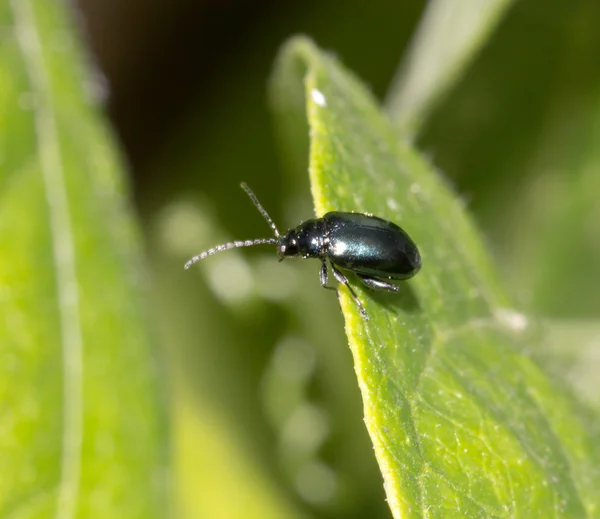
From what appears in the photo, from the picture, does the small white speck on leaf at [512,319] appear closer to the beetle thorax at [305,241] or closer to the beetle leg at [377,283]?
the beetle leg at [377,283]

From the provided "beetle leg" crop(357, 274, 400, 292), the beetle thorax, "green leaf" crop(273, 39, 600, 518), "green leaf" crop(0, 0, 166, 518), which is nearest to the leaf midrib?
"green leaf" crop(0, 0, 166, 518)

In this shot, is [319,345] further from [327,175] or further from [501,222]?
[327,175]

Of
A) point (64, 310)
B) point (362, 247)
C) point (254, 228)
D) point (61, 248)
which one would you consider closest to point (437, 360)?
point (362, 247)

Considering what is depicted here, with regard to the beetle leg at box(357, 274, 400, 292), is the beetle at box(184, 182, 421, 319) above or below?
above

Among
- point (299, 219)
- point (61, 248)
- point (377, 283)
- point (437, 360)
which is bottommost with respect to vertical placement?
point (437, 360)

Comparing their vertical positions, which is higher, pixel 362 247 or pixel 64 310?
pixel 362 247

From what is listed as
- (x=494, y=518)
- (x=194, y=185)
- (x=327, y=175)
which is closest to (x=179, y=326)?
(x=194, y=185)

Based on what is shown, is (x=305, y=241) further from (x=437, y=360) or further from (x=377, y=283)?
(x=437, y=360)

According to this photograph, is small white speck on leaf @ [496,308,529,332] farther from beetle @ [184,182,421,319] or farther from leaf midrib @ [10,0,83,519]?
leaf midrib @ [10,0,83,519]
